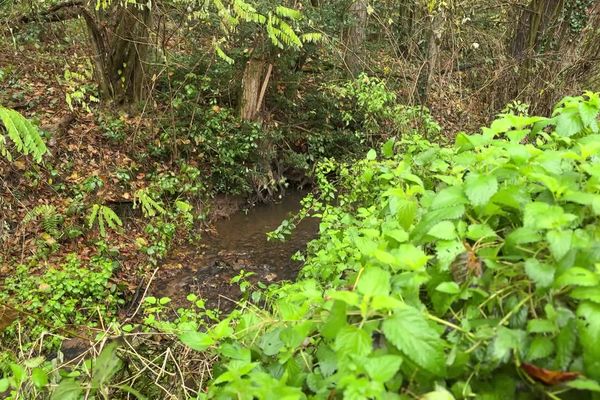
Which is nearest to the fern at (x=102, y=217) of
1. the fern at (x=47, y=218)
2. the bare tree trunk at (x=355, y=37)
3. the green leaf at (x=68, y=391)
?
the fern at (x=47, y=218)

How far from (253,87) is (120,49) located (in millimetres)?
2446

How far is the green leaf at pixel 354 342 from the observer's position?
3.84 ft

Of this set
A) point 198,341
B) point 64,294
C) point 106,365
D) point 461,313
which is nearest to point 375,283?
point 461,313

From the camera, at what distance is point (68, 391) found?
Answer: 5.55 feet

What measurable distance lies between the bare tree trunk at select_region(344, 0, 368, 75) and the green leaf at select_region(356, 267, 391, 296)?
29.3 feet

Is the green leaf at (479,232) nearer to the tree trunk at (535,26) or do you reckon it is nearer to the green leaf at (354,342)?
the green leaf at (354,342)

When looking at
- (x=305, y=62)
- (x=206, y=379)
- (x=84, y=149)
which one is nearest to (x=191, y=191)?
(x=84, y=149)

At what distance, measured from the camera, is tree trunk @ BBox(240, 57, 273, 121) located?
8781 mm

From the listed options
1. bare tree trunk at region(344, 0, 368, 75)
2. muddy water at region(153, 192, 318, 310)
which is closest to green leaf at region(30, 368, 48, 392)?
muddy water at region(153, 192, 318, 310)

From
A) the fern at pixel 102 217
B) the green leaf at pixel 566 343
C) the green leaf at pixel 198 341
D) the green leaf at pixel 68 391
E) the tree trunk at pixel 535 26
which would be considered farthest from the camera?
the tree trunk at pixel 535 26

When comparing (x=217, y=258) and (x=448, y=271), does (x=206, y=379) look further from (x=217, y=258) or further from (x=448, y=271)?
(x=217, y=258)

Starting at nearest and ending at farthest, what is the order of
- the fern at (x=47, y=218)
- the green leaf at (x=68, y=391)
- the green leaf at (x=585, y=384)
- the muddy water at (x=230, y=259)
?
the green leaf at (x=585, y=384) < the green leaf at (x=68, y=391) < the fern at (x=47, y=218) < the muddy water at (x=230, y=259)

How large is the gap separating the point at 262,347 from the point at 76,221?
237 inches

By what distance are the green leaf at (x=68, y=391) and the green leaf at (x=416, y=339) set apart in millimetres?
1210
